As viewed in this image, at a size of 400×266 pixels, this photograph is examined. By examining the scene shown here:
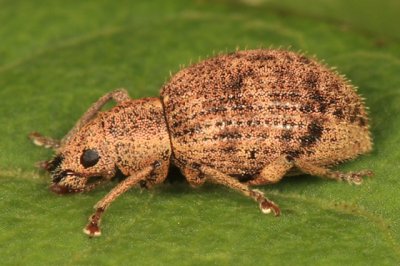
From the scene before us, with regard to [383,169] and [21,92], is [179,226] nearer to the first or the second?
[383,169]

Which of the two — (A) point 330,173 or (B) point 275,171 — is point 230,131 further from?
(A) point 330,173

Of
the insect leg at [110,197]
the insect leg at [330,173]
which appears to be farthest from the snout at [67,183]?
the insect leg at [330,173]

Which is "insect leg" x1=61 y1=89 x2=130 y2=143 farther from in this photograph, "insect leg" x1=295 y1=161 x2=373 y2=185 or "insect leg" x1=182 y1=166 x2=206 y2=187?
"insect leg" x1=295 y1=161 x2=373 y2=185

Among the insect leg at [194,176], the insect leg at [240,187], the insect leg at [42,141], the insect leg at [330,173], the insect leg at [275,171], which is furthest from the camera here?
the insect leg at [42,141]

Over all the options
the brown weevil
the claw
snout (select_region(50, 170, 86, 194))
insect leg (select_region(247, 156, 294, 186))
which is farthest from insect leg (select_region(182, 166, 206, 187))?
the claw

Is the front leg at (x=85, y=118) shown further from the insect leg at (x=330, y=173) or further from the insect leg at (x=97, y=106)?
the insect leg at (x=330, y=173)

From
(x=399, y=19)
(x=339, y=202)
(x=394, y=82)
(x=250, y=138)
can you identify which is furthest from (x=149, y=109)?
(x=399, y=19)

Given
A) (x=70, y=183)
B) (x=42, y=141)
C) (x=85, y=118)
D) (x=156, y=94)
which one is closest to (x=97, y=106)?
(x=85, y=118)
